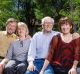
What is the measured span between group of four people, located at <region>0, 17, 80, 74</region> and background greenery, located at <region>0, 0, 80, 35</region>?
10.4m

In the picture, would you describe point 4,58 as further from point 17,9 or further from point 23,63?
point 17,9

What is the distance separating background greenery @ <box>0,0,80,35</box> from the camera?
65.9 feet

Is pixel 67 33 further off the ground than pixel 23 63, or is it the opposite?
pixel 67 33

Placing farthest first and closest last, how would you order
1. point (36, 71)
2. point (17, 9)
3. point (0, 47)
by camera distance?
point (17, 9) < point (0, 47) < point (36, 71)

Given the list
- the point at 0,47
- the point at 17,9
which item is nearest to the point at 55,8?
the point at 17,9

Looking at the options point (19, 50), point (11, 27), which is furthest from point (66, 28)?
point (11, 27)

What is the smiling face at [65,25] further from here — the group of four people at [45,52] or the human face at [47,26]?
the human face at [47,26]

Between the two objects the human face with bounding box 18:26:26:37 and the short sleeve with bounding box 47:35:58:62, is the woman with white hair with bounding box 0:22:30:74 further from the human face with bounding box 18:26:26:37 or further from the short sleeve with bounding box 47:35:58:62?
the short sleeve with bounding box 47:35:58:62

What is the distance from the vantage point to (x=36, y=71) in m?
5.43

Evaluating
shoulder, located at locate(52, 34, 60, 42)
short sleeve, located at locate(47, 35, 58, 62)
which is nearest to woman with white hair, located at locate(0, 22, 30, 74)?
short sleeve, located at locate(47, 35, 58, 62)

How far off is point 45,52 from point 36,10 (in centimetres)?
2574

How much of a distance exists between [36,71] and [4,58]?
829 millimetres

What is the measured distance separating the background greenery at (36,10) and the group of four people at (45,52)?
1042cm

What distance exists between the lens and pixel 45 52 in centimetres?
564
